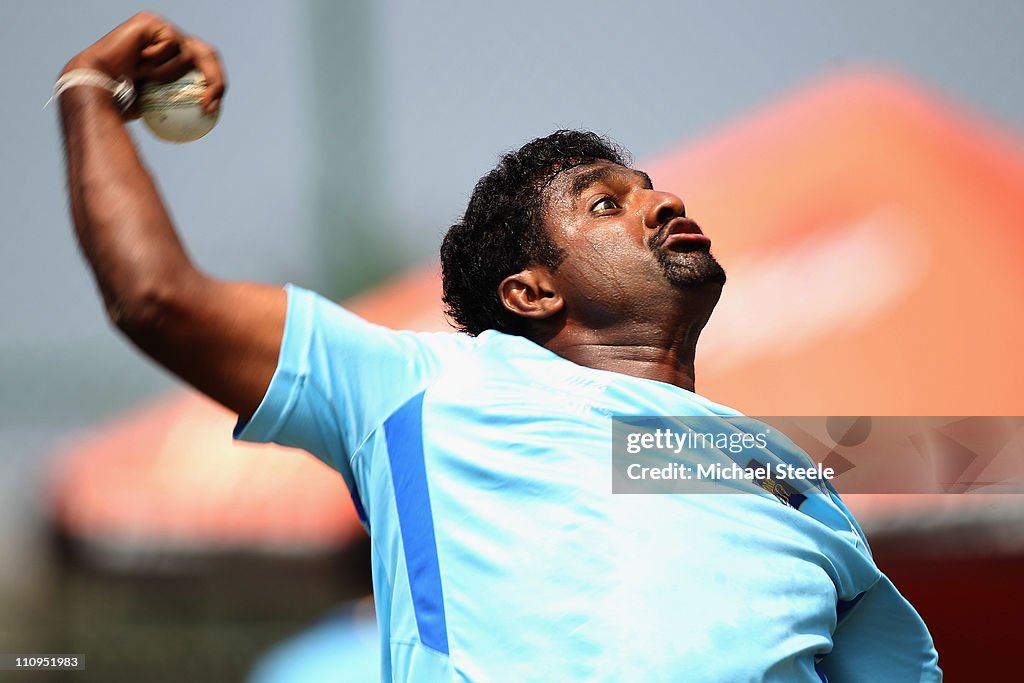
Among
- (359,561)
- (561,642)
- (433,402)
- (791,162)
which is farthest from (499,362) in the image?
(791,162)

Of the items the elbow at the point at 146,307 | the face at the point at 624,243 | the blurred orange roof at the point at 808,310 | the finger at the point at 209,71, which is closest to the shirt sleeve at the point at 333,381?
the elbow at the point at 146,307

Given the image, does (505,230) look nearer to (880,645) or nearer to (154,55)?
(154,55)

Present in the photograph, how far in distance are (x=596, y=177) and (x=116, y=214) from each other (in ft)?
2.56

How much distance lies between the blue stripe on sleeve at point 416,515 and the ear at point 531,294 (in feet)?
1.24

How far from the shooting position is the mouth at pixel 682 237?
1.53 m

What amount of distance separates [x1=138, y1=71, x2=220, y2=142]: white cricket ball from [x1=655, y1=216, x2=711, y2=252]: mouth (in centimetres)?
63

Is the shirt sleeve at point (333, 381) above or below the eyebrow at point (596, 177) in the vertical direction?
below

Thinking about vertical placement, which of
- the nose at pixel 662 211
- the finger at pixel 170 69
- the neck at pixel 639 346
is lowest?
the neck at pixel 639 346

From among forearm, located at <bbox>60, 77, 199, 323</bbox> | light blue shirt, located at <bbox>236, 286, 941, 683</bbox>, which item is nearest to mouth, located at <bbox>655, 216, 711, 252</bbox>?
light blue shirt, located at <bbox>236, 286, 941, 683</bbox>

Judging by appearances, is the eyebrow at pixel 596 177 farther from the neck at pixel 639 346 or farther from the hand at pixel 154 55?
the hand at pixel 154 55

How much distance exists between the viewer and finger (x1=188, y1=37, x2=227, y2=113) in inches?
48.8

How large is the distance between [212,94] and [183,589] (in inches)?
75.9

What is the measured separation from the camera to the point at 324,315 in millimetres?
1198

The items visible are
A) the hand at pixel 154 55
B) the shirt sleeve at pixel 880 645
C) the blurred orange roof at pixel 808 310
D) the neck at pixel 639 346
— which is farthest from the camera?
the blurred orange roof at pixel 808 310
